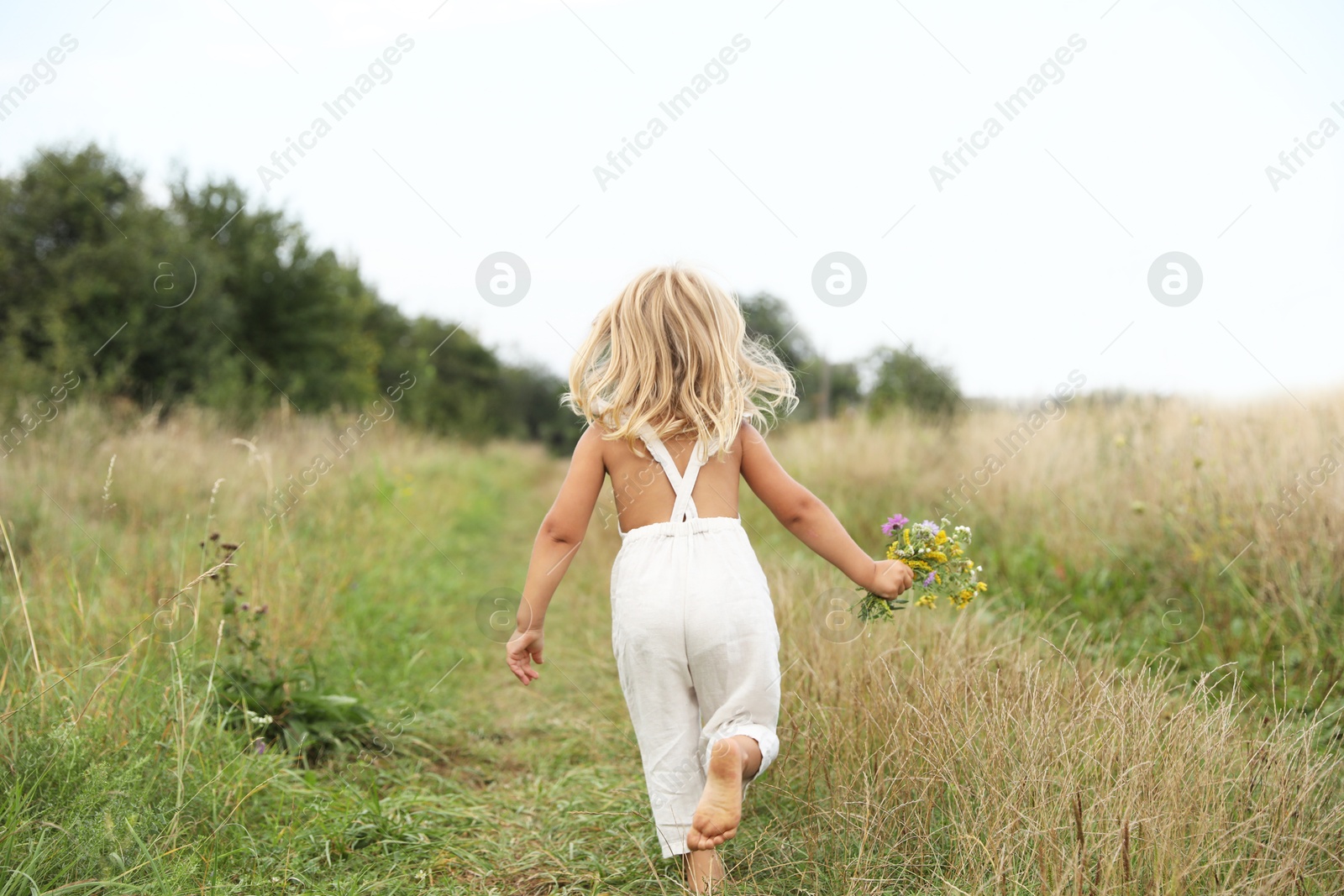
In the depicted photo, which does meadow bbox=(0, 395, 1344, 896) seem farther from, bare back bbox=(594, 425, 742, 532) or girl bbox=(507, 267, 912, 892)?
bare back bbox=(594, 425, 742, 532)

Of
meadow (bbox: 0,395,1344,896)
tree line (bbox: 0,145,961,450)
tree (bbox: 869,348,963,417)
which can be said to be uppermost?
tree (bbox: 869,348,963,417)

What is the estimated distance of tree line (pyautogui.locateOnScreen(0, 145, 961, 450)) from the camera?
10891 millimetres

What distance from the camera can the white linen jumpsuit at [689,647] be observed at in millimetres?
2148

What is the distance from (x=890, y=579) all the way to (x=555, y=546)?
3.01ft

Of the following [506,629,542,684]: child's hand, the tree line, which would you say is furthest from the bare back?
the tree line

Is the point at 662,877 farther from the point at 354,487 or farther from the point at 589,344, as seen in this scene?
the point at 354,487

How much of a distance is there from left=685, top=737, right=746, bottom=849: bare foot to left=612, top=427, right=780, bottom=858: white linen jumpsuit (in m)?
0.19

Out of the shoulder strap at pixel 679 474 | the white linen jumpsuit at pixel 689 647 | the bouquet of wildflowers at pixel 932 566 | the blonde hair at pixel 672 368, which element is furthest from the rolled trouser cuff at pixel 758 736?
the blonde hair at pixel 672 368

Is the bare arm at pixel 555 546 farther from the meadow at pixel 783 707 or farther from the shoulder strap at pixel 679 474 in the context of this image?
the meadow at pixel 783 707

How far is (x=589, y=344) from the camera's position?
2477mm

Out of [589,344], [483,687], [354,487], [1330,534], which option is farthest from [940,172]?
[354,487]

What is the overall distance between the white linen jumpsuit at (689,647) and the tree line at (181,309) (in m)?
3.94

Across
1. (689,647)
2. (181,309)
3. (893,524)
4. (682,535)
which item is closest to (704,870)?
(689,647)

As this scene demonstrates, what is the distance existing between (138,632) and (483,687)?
1690mm
